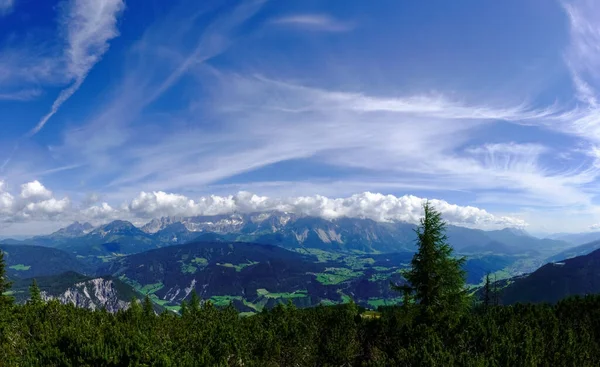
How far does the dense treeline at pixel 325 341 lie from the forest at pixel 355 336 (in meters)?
0.08

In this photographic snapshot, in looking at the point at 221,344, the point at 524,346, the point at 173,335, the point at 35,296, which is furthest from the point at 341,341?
the point at 35,296

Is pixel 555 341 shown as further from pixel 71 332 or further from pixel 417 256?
pixel 71 332

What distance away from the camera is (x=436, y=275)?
35844mm

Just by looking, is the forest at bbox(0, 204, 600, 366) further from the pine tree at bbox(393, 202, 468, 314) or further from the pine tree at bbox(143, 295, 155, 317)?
the pine tree at bbox(143, 295, 155, 317)

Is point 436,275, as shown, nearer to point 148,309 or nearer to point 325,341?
point 325,341

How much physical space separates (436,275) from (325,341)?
14.3m

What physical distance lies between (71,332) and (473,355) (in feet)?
93.1

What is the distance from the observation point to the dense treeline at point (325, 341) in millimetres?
21469

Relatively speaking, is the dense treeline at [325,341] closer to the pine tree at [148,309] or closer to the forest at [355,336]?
the forest at [355,336]

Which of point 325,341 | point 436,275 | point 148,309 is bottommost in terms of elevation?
point 148,309

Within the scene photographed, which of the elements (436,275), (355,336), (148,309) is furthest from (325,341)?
(148,309)

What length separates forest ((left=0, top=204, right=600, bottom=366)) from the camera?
2180 centimetres

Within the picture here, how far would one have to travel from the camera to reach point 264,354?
83.1 ft

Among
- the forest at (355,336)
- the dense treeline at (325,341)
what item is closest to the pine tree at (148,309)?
the forest at (355,336)
